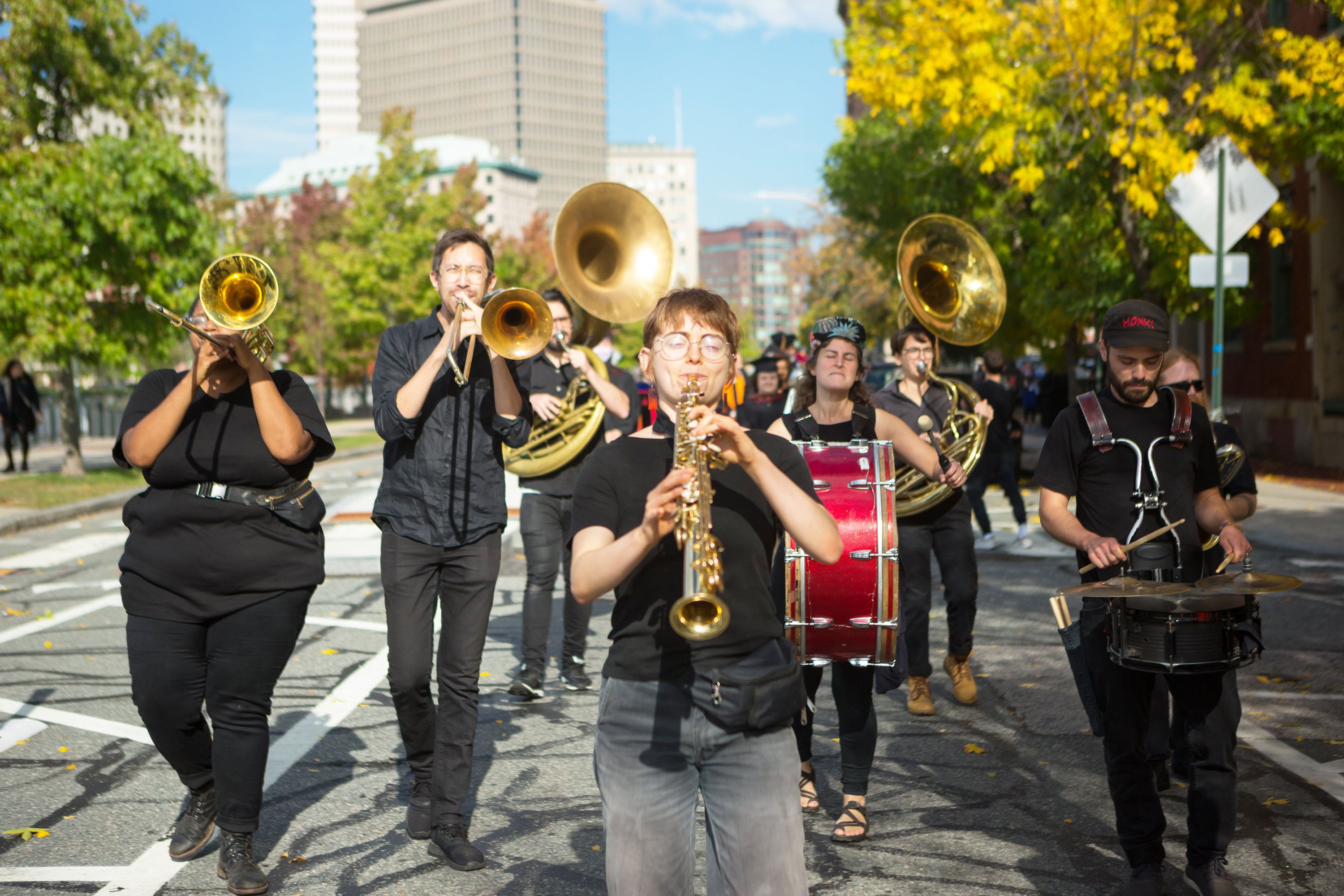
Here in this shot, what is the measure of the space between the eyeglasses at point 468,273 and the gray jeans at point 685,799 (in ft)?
6.49

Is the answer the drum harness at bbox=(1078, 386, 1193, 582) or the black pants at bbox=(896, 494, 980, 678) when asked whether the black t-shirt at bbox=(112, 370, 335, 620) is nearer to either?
the drum harness at bbox=(1078, 386, 1193, 582)

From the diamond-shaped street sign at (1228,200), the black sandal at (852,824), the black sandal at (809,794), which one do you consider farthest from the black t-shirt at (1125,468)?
the diamond-shaped street sign at (1228,200)

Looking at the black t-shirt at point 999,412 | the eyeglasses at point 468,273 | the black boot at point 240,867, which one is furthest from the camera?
the black t-shirt at point 999,412

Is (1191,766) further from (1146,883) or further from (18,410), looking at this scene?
(18,410)

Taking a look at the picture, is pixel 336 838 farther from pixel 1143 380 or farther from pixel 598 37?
pixel 598 37

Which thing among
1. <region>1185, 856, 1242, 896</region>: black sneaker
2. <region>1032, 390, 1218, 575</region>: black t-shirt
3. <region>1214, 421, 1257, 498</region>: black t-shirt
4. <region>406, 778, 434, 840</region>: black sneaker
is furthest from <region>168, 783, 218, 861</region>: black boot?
<region>1214, 421, 1257, 498</region>: black t-shirt

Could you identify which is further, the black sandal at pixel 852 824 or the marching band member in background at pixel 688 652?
the black sandal at pixel 852 824

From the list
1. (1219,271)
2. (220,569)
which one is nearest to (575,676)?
(220,569)

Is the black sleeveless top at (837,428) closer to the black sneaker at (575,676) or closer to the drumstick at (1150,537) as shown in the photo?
the drumstick at (1150,537)

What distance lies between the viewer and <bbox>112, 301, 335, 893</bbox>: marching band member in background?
157 inches

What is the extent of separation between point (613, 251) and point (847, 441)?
2522 mm

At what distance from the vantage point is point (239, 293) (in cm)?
383

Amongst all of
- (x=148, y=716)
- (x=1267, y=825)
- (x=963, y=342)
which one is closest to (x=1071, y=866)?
(x=1267, y=825)

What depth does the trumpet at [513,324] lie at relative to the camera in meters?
4.07
